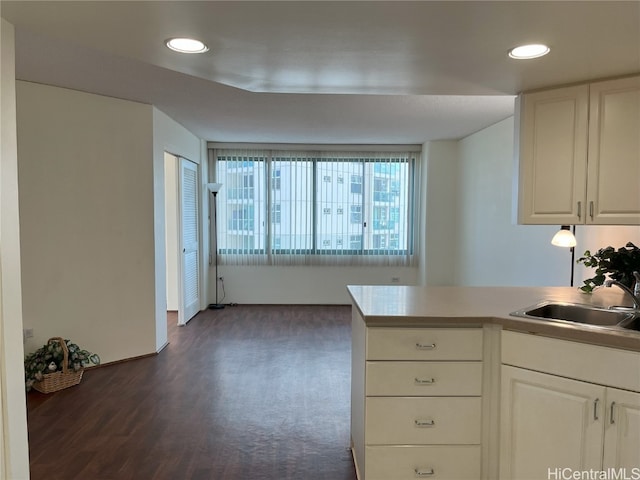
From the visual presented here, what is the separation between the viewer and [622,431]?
161cm

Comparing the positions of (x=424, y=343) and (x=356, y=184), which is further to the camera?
(x=356, y=184)

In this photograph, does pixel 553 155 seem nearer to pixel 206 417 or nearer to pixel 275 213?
pixel 206 417

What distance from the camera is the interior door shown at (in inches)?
203

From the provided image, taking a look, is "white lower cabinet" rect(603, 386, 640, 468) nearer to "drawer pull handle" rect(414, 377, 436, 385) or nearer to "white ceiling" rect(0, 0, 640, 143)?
"drawer pull handle" rect(414, 377, 436, 385)

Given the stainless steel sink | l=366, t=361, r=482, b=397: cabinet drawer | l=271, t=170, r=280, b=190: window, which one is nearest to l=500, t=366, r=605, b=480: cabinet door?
l=366, t=361, r=482, b=397: cabinet drawer

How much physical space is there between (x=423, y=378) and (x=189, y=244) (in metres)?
4.18

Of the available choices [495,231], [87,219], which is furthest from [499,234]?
[87,219]

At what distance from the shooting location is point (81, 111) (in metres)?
3.55

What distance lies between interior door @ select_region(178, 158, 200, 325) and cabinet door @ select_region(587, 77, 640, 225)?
13.9ft

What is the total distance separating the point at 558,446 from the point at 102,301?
3530 millimetres

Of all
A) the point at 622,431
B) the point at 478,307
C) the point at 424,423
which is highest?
the point at 478,307

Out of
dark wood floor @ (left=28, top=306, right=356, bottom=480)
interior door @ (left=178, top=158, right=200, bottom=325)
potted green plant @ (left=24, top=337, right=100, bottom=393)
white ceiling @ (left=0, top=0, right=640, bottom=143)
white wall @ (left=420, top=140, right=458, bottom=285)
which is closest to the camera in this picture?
white ceiling @ (left=0, top=0, right=640, bottom=143)

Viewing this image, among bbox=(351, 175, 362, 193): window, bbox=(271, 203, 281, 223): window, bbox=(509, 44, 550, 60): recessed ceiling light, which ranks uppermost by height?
bbox=(509, 44, 550, 60): recessed ceiling light
